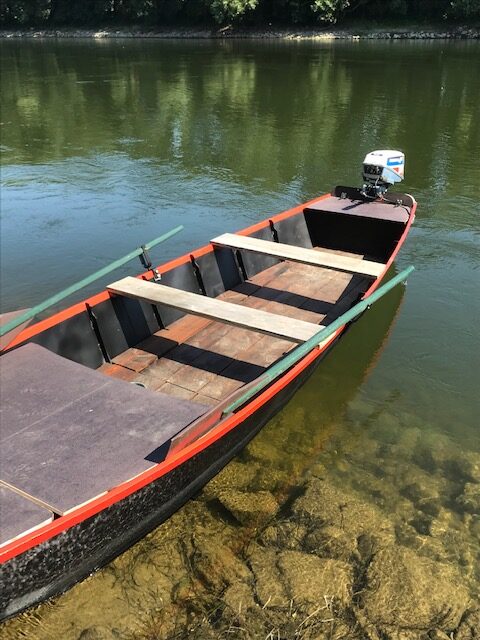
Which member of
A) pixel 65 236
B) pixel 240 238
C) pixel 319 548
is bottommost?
pixel 319 548

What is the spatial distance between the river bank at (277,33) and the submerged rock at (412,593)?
52.7 m

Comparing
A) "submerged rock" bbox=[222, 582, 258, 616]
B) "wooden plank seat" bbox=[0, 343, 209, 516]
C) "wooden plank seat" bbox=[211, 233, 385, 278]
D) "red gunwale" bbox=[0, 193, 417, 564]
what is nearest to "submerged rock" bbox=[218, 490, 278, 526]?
"submerged rock" bbox=[222, 582, 258, 616]

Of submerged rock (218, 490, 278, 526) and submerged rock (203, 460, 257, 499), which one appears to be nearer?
submerged rock (218, 490, 278, 526)

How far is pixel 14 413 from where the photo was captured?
17.8ft

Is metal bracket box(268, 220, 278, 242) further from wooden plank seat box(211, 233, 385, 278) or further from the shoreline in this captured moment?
the shoreline

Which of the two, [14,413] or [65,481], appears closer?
[65,481]

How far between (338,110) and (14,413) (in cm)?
2280

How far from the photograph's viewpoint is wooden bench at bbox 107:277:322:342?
646cm

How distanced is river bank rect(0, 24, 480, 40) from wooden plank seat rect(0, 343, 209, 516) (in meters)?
52.9

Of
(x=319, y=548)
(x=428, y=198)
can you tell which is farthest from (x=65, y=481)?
(x=428, y=198)

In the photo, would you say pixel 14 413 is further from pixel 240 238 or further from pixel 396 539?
pixel 240 238

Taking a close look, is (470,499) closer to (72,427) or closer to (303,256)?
(303,256)

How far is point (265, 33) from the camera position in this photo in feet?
189

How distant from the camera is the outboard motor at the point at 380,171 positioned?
11312 millimetres
